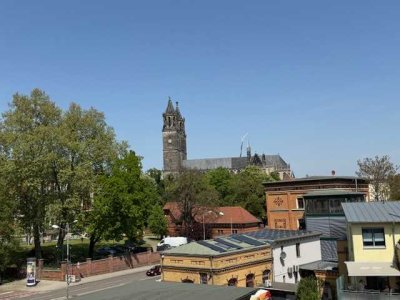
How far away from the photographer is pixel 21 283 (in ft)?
156

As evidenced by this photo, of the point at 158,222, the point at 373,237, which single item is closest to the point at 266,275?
the point at 373,237

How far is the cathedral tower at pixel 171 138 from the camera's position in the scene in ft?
555

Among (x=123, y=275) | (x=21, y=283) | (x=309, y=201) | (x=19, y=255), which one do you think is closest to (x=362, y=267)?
(x=309, y=201)

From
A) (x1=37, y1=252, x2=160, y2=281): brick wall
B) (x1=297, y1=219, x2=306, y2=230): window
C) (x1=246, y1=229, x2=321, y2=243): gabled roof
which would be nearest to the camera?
(x1=246, y1=229, x2=321, y2=243): gabled roof

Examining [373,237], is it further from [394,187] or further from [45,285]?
[394,187]

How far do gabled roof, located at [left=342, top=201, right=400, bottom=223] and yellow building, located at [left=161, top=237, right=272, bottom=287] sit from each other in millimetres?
8016

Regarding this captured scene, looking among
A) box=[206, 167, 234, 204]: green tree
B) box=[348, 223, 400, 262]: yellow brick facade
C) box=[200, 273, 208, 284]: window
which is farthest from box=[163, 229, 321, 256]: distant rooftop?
box=[206, 167, 234, 204]: green tree

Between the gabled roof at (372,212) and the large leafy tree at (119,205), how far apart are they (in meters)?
30.9

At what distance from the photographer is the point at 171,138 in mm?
169500

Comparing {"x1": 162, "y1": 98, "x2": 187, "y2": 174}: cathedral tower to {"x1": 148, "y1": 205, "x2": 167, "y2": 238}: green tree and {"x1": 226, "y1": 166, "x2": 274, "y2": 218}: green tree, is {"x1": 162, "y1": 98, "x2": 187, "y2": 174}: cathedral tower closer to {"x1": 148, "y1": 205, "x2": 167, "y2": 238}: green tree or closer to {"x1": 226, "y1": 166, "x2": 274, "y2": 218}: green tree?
{"x1": 226, "y1": 166, "x2": 274, "y2": 218}: green tree

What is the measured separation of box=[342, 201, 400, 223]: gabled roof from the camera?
1019 inches

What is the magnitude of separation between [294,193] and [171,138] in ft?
355

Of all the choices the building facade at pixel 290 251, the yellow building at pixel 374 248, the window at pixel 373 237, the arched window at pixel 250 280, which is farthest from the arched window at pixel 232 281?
the window at pixel 373 237

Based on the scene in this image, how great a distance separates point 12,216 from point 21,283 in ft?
24.2
